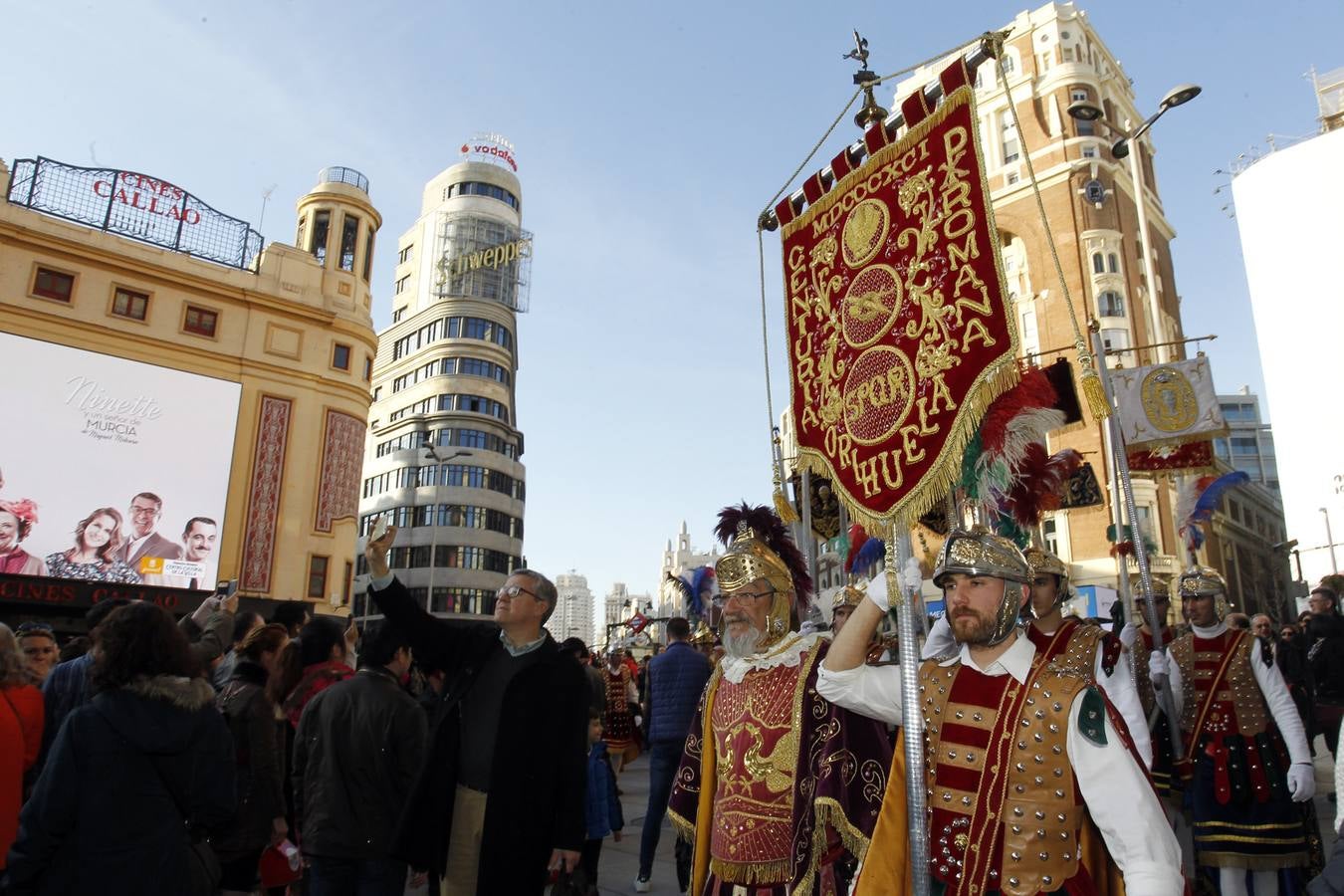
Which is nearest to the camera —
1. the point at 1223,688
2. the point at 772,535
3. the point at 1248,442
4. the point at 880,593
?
the point at 880,593

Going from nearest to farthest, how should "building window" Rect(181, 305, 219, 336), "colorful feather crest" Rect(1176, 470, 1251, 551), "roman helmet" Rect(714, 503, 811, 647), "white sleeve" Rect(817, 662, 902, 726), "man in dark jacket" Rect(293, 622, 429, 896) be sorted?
"white sleeve" Rect(817, 662, 902, 726)
"man in dark jacket" Rect(293, 622, 429, 896)
"roman helmet" Rect(714, 503, 811, 647)
"colorful feather crest" Rect(1176, 470, 1251, 551)
"building window" Rect(181, 305, 219, 336)

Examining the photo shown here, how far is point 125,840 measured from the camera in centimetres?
311

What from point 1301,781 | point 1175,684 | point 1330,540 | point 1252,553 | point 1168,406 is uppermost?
point 1330,540

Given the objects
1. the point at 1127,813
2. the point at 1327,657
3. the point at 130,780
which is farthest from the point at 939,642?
the point at 1327,657

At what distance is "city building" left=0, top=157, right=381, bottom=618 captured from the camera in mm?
23625

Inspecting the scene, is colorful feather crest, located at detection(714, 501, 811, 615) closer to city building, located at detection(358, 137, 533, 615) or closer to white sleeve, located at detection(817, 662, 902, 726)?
white sleeve, located at detection(817, 662, 902, 726)

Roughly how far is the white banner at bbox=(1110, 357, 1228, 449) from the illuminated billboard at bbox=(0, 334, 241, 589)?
2490 cm

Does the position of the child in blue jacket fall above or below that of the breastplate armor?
below

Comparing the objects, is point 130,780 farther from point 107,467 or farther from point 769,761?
point 107,467

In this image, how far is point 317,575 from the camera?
93.9 feet

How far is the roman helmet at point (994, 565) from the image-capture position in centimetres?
274

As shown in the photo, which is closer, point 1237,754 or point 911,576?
point 911,576

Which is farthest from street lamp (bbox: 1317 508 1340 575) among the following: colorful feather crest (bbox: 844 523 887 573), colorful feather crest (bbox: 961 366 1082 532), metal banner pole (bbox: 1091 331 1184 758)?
colorful feather crest (bbox: 961 366 1082 532)

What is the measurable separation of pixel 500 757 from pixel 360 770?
0.92m
